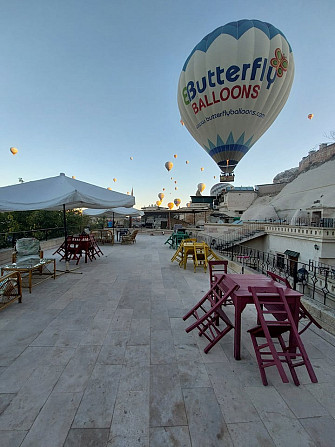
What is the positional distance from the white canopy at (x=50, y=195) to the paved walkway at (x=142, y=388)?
2.63 metres

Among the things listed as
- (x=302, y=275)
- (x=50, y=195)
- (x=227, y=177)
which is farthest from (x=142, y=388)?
(x=227, y=177)

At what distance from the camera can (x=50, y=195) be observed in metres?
5.17

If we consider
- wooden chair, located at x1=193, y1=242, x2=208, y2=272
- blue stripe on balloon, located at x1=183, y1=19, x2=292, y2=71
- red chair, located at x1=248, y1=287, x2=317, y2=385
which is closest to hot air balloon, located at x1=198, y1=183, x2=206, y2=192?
blue stripe on balloon, located at x1=183, y1=19, x2=292, y2=71

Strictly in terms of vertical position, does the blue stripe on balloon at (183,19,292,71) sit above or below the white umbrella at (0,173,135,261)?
above

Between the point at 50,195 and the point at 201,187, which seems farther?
the point at 201,187

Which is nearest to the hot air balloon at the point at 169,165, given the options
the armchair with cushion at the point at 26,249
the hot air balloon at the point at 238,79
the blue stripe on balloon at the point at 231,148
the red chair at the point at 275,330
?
the blue stripe on balloon at the point at 231,148

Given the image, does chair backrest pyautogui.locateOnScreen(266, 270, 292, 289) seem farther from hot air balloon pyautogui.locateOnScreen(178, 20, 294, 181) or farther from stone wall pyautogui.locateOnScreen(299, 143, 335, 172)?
stone wall pyautogui.locateOnScreen(299, 143, 335, 172)

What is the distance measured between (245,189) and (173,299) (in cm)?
4972

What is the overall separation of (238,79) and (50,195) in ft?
33.7

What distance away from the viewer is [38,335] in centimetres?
296

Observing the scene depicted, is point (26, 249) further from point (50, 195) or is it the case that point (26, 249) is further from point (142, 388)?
point (142, 388)

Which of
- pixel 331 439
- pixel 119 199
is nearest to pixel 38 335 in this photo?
pixel 331 439

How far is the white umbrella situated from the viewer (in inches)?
193

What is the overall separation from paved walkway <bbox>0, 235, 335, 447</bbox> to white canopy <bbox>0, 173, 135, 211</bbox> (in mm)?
2628
